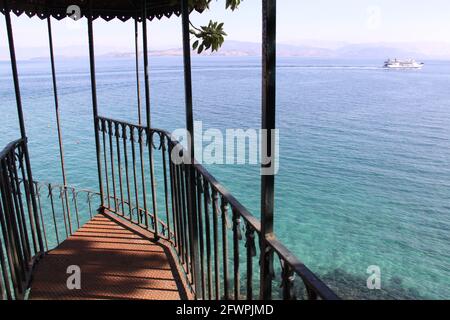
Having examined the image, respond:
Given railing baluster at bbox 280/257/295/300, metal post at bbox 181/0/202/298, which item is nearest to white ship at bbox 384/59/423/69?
metal post at bbox 181/0/202/298

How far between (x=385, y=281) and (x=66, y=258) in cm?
1471

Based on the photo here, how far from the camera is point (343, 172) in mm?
26203

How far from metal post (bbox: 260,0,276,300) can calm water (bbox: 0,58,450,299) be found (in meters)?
13.5

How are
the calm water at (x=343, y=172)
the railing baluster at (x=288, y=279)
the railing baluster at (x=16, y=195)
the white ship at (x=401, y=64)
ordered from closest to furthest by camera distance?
the railing baluster at (x=288, y=279) < the railing baluster at (x=16, y=195) < the calm water at (x=343, y=172) < the white ship at (x=401, y=64)

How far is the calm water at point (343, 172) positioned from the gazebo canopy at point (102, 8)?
1234cm

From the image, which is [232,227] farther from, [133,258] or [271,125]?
[133,258]

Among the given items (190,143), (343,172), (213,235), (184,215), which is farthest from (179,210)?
(343,172)

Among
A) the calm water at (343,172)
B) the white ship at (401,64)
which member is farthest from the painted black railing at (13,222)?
the white ship at (401,64)

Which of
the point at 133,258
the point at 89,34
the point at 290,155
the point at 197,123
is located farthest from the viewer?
the point at 197,123

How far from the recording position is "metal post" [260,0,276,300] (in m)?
1.66

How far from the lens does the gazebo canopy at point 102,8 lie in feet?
17.8

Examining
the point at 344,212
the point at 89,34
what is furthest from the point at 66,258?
the point at 344,212

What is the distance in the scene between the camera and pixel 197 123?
38781 mm

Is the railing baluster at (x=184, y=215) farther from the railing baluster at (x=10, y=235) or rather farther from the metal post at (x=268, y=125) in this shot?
the metal post at (x=268, y=125)
